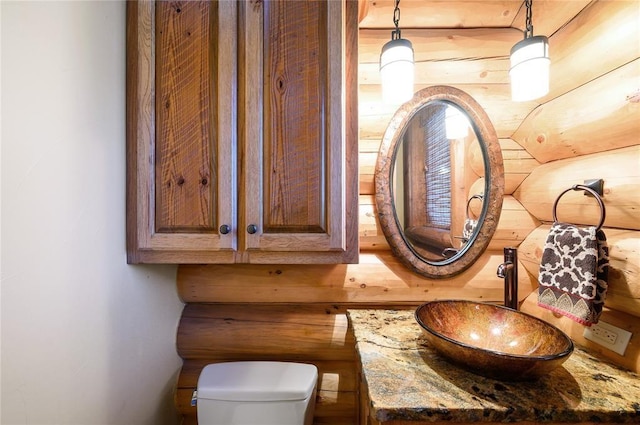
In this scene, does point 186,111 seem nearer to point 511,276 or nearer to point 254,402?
point 254,402

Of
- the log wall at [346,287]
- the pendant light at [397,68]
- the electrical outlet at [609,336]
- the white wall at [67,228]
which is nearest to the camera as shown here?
the white wall at [67,228]

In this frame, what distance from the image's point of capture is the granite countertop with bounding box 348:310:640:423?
0.62m

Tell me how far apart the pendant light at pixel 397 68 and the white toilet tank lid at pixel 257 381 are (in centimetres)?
118

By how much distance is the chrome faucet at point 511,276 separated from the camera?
1038 millimetres

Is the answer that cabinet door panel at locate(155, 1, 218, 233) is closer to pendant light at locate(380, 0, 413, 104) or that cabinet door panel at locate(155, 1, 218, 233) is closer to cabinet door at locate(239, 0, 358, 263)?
cabinet door at locate(239, 0, 358, 263)

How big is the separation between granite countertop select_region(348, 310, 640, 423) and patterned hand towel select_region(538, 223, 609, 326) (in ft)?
0.52

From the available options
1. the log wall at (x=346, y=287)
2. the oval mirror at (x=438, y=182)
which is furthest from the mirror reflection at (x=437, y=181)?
the log wall at (x=346, y=287)

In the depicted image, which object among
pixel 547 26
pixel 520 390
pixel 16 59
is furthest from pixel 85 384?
pixel 547 26

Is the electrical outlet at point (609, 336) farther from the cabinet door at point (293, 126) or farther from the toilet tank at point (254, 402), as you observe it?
the toilet tank at point (254, 402)

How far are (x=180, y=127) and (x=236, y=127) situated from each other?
0.64 ft

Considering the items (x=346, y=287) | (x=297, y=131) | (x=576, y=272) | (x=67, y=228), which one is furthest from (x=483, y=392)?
(x=67, y=228)

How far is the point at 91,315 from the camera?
792 millimetres

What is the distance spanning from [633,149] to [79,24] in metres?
1.66

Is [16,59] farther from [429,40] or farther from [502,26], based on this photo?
[502,26]
